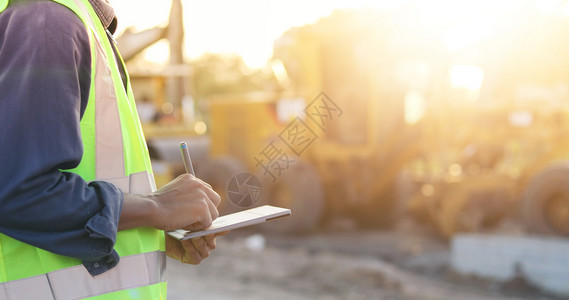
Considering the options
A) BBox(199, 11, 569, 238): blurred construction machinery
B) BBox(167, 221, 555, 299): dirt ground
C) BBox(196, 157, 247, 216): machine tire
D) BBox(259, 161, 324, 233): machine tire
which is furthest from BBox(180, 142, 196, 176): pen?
BBox(196, 157, 247, 216): machine tire

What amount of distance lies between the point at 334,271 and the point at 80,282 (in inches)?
226

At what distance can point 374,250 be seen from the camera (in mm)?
8219

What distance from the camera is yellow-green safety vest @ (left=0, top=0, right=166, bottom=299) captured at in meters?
1.24

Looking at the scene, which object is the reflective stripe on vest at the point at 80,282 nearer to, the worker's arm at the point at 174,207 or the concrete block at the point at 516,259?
the worker's arm at the point at 174,207

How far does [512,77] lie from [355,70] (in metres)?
1.85

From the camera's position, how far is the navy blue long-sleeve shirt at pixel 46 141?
112 centimetres

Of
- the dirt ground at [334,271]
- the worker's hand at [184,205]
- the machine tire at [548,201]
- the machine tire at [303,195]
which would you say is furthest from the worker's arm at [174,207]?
the machine tire at [303,195]

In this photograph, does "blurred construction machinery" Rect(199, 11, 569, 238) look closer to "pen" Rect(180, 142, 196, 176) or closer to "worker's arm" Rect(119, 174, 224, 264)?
"pen" Rect(180, 142, 196, 176)

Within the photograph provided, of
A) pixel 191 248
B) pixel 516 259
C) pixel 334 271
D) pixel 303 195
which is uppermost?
pixel 191 248

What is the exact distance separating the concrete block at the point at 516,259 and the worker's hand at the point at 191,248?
5107mm

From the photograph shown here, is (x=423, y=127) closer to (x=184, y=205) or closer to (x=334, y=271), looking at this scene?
(x=334, y=271)

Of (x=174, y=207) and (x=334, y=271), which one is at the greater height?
(x=174, y=207)

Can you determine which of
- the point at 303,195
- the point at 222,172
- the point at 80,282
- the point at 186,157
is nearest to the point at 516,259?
the point at 303,195

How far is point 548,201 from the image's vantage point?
7.11 meters
